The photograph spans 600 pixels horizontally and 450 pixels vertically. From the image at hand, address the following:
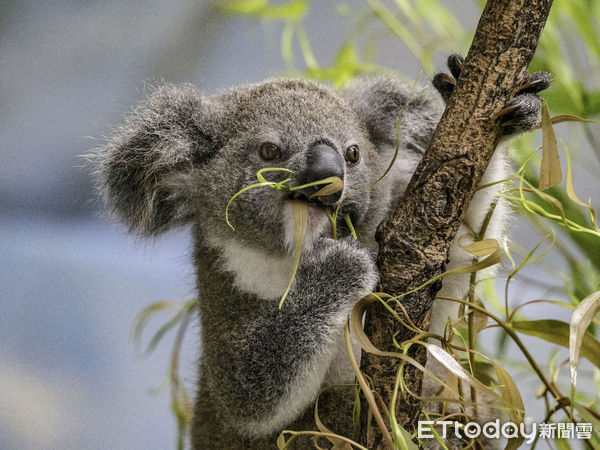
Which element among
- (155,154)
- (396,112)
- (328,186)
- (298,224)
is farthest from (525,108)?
(155,154)

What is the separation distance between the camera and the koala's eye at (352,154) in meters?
1.83

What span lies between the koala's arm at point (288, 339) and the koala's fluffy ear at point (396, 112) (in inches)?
22.5

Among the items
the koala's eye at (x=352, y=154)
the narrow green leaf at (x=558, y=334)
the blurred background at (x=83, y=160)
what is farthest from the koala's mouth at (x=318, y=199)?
the blurred background at (x=83, y=160)

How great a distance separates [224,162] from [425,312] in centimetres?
79

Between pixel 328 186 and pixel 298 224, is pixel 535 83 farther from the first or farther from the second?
pixel 298 224

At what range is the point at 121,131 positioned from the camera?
1.94 metres

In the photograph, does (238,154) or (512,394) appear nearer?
(512,394)

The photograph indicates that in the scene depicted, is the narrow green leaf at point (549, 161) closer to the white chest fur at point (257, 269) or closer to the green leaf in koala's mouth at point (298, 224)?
the green leaf in koala's mouth at point (298, 224)

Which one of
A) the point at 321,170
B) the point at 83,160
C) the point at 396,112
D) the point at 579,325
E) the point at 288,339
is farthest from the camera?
the point at 83,160

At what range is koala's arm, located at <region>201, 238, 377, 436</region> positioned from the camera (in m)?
1.63

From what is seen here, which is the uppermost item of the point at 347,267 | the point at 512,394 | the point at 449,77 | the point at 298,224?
the point at 449,77

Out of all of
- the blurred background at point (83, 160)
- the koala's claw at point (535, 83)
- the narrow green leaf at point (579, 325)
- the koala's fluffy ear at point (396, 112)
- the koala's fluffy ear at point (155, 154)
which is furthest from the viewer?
the blurred background at point (83, 160)

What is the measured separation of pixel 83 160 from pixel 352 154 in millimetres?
2285

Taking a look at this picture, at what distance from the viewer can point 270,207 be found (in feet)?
5.65
